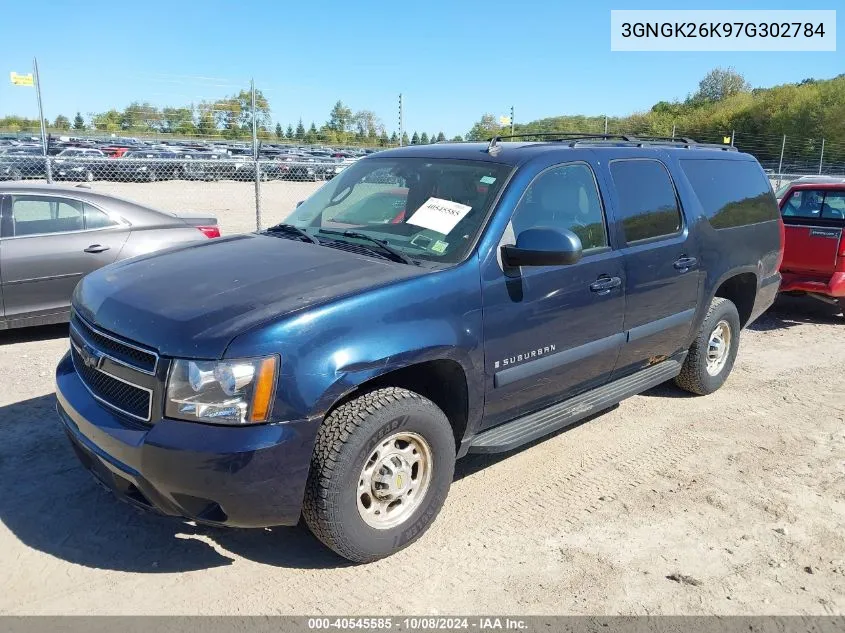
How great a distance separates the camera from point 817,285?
777 centimetres

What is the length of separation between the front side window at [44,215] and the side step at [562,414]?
4.71 metres

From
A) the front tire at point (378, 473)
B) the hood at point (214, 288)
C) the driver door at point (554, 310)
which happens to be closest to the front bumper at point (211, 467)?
the front tire at point (378, 473)

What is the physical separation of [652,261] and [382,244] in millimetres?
1805

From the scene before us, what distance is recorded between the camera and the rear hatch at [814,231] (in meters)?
7.71

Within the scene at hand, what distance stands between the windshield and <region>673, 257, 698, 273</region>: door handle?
60.9 inches

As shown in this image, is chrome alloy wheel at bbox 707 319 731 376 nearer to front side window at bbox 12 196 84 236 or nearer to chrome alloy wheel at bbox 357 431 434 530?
chrome alloy wheel at bbox 357 431 434 530

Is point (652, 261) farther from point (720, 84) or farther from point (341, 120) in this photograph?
point (720, 84)

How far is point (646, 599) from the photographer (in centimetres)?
301

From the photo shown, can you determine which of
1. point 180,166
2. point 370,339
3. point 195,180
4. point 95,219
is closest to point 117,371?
point 370,339

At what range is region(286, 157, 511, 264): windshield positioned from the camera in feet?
11.8

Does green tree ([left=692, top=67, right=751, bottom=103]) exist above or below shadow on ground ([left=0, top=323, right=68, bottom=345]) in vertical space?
above

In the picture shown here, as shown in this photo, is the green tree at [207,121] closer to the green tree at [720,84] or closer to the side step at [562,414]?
the side step at [562,414]

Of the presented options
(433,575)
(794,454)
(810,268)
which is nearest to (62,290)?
(433,575)

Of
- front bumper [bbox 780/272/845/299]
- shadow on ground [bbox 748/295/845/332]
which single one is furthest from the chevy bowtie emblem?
front bumper [bbox 780/272/845/299]
